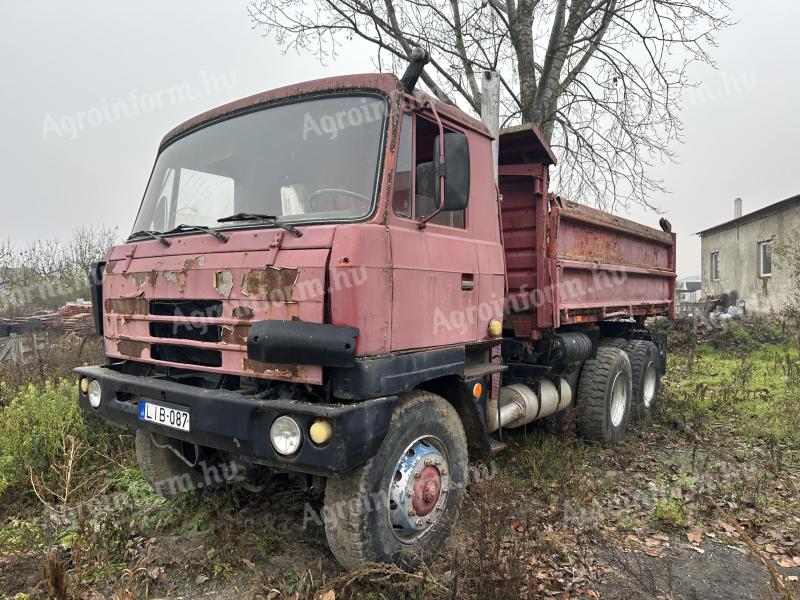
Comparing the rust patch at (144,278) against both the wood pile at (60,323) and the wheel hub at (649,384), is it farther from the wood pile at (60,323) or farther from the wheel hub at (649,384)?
the wood pile at (60,323)

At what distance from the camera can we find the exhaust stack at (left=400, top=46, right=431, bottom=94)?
9.26 feet

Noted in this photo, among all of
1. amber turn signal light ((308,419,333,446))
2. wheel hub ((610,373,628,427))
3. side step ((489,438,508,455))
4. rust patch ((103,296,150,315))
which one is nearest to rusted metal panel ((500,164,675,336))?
wheel hub ((610,373,628,427))

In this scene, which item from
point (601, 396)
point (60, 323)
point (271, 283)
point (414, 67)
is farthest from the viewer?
point (60, 323)

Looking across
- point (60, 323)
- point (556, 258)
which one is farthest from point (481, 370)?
point (60, 323)

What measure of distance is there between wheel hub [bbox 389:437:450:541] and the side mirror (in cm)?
137

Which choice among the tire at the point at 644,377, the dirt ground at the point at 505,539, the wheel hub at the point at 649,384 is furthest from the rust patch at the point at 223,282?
the wheel hub at the point at 649,384

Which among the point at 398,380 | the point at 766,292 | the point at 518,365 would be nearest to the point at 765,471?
the point at 518,365

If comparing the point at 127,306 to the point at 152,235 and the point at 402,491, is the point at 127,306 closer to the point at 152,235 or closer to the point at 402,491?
the point at 152,235

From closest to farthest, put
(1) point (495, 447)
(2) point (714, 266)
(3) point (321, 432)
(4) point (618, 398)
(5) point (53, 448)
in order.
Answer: (3) point (321, 432), (1) point (495, 447), (5) point (53, 448), (4) point (618, 398), (2) point (714, 266)

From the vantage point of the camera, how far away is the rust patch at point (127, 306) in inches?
125

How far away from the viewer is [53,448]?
14.6 ft

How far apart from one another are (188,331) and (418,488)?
5.15ft

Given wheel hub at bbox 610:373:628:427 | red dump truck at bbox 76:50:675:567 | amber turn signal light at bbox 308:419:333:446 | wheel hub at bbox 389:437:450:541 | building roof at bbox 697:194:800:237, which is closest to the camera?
amber turn signal light at bbox 308:419:333:446

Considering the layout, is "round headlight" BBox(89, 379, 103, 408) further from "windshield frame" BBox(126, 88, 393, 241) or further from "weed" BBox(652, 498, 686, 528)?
"weed" BBox(652, 498, 686, 528)
